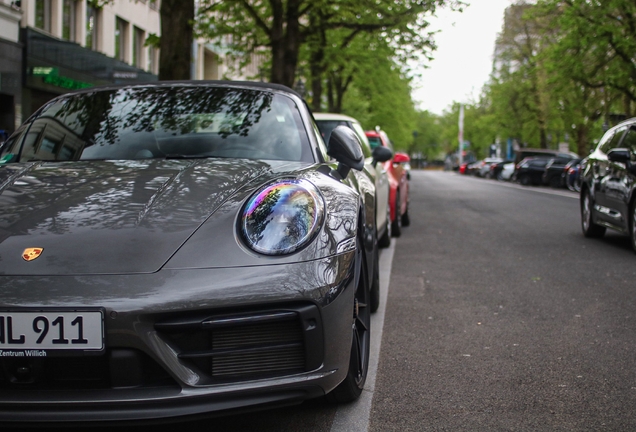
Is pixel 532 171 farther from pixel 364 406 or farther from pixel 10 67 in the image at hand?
pixel 364 406

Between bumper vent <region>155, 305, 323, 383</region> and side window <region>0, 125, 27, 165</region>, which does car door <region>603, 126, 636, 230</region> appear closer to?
side window <region>0, 125, 27, 165</region>

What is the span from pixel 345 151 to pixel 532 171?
39.4 metres

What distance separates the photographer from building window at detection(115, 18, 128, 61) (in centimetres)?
3039

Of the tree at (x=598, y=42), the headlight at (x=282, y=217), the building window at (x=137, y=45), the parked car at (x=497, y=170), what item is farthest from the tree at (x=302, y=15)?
the parked car at (x=497, y=170)

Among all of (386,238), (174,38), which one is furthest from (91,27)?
(386,238)

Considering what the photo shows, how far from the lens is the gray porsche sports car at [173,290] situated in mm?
2596

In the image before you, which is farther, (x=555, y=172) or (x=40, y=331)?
(x=555, y=172)

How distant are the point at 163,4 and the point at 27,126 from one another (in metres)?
8.36

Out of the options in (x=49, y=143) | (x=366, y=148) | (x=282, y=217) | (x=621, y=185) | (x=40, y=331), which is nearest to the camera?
(x=40, y=331)

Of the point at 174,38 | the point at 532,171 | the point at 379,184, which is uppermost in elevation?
the point at 174,38

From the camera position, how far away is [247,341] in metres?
2.73

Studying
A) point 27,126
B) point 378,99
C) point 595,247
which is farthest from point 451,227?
point 378,99

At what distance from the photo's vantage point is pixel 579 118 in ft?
150

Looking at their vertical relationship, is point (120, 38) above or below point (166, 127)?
above
